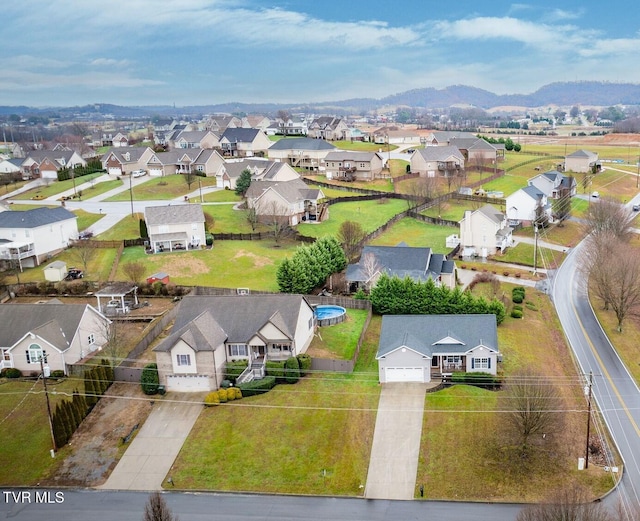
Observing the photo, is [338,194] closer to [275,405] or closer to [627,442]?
[275,405]

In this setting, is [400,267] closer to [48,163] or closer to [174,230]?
[174,230]

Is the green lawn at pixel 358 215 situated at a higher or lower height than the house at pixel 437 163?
lower

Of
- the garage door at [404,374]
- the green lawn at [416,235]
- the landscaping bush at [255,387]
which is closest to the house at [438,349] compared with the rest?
the garage door at [404,374]

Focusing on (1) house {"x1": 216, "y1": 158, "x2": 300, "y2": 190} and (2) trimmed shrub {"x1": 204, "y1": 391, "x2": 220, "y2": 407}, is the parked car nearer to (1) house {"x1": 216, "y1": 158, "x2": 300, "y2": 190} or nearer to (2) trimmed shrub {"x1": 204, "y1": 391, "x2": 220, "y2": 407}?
(2) trimmed shrub {"x1": 204, "y1": 391, "x2": 220, "y2": 407}

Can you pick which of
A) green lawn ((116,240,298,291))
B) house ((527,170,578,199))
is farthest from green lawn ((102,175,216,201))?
house ((527,170,578,199))

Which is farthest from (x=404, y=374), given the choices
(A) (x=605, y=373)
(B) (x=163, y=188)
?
(B) (x=163, y=188)

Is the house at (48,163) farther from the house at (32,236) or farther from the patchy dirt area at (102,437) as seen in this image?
the patchy dirt area at (102,437)

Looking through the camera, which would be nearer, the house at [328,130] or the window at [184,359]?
the window at [184,359]
